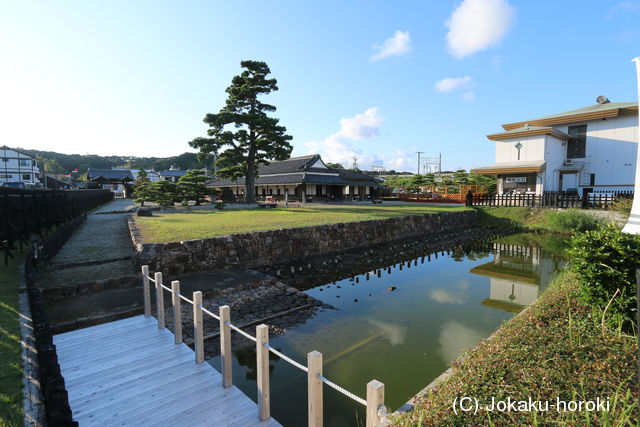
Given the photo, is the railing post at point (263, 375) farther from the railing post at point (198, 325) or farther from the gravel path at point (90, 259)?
the gravel path at point (90, 259)

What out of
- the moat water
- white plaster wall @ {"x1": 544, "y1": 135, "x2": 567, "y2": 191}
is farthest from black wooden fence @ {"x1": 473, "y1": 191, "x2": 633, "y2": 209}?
the moat water

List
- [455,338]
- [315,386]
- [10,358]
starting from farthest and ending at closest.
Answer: [455,338] → [10,358] → [315,386]

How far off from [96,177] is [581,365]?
216 feet

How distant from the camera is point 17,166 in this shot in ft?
155

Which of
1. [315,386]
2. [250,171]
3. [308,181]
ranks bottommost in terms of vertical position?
[315,386]

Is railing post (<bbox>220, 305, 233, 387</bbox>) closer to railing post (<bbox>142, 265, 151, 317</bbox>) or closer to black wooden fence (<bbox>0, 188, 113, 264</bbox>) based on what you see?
railing post (<bbox>142, 265, 151, 317</bbox>)

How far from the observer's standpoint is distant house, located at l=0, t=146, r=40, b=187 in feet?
149

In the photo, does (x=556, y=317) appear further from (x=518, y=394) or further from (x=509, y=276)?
(x=509, y=276)

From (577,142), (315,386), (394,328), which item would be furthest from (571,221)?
(315,386)

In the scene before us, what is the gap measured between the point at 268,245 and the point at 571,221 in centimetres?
1624

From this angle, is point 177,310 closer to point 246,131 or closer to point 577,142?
point 246,131

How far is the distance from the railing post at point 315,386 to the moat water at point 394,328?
1422mm

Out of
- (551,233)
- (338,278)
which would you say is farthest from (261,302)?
(551,233)

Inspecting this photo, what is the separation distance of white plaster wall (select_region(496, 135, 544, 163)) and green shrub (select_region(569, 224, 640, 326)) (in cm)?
2205
